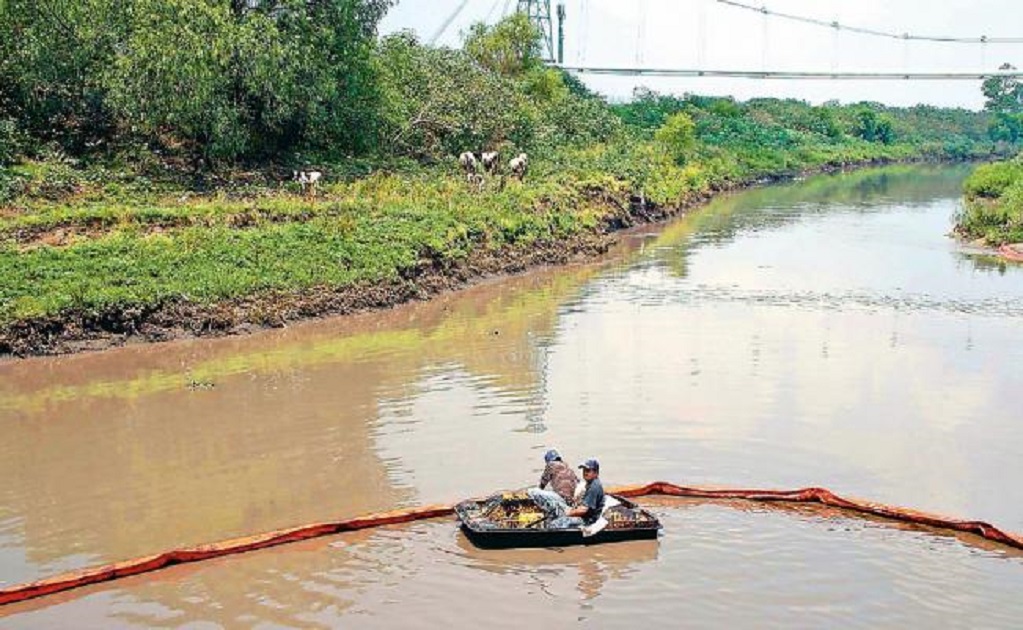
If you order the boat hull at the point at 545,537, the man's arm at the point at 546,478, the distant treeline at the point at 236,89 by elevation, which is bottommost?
the boat hull at the point at 545,537

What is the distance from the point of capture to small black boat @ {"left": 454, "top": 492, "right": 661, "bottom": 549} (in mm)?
11086

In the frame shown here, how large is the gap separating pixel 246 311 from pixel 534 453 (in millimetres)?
8772

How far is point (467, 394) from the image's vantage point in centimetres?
1736

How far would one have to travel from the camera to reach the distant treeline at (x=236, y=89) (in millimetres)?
26281

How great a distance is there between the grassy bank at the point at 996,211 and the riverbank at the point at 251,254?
46.4ft

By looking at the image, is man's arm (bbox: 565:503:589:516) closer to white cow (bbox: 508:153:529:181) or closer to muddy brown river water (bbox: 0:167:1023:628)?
muddy brown river water (bbox: 0:167:1023:628)

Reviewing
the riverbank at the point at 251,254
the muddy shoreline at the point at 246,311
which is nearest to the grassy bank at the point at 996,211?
the riverbank at the point at 251,254

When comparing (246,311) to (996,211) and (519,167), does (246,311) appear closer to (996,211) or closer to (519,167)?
(519,167)

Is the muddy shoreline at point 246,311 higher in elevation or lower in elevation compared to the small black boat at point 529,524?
higher

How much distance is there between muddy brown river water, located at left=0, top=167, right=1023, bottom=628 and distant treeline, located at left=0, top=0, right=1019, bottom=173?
7832mm

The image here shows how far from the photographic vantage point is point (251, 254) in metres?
22.1

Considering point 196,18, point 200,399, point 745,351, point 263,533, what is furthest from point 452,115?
point 263,533

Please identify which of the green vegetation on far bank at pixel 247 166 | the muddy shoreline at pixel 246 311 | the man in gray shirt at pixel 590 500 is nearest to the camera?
the man in gray shirt at pixel 590 500

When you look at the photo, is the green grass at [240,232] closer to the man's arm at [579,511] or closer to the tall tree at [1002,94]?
the man's arm at [579,511]
